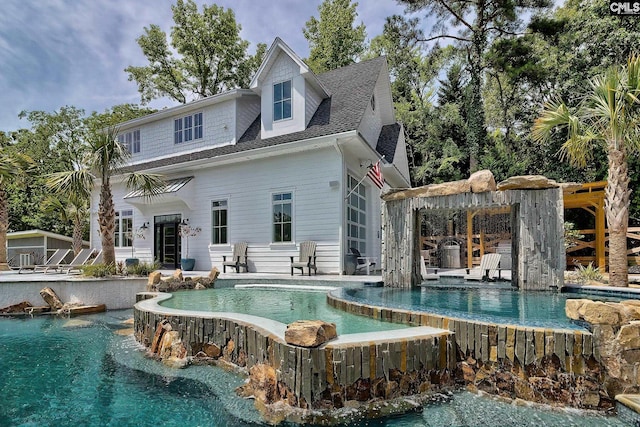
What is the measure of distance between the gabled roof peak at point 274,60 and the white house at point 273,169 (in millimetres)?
37

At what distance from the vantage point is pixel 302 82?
12.5m

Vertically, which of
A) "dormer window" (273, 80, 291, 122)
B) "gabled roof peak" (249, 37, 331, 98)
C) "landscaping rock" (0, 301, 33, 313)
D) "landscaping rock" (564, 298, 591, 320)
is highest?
"gabled roof peak" (249, 37, 331, 98)

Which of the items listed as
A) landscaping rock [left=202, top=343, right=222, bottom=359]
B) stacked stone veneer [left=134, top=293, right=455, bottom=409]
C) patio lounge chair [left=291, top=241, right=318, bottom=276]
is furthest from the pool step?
patio lounge chair [left=291, top=241, right=318, bottom=276]

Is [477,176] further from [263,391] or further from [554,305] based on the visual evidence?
[263,391]

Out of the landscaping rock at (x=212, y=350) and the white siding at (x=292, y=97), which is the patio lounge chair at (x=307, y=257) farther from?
the landscaping rock at (x=212, y=350)

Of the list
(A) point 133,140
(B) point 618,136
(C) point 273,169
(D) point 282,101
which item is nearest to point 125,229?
(A) point 133,140

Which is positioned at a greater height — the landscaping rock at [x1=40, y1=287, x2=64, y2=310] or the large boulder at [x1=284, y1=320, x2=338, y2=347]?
the large boulder at [x1=284, y1=320, x2=338, y2=347]

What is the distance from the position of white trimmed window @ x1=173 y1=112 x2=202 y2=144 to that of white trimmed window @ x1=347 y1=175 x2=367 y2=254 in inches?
279

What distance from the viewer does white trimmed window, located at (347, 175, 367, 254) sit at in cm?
1218

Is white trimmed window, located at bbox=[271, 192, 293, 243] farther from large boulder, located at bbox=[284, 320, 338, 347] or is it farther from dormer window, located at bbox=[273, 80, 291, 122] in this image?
large boulder, located at bbox=[284, 320, 338, 347]

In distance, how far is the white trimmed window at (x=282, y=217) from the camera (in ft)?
39.8

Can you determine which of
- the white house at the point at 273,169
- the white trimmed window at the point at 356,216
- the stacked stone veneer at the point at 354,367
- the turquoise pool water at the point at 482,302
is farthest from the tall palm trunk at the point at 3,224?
the stacked stone veneer at the point at 354,367

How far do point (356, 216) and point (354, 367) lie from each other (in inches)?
377

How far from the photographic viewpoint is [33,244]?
2052cm
